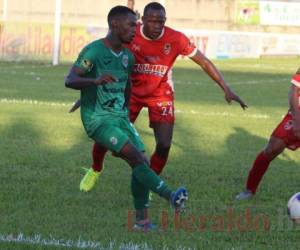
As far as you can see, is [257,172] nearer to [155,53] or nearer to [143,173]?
[155,53]

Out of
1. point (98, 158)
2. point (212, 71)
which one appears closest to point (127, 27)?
point (212, 71)

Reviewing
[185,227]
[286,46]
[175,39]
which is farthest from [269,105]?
[286,46]

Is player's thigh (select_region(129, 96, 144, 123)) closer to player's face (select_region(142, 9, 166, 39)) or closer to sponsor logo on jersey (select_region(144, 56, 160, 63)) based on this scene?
sponsor logo on jersey (select_region(144, 56, 160, 63))

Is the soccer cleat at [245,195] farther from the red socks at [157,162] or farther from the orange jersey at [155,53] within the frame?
the orange jersey at [155,53]

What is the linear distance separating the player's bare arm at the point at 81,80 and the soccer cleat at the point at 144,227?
3.82ft

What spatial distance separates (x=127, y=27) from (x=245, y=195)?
97.8 inches

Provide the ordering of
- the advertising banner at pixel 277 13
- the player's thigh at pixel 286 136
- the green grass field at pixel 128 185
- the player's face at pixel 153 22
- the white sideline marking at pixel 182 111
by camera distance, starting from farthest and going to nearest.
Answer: the advertising banner at pixel 277 13 → the white sideline marking at pixel 182 111 → the player's thigh at pixel 286 136 → the player's face at pixel 153 22 → the green grass field at pixel 128 185

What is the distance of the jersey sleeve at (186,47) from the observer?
30.8 feet

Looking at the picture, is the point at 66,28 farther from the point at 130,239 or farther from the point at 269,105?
the point at 130,239

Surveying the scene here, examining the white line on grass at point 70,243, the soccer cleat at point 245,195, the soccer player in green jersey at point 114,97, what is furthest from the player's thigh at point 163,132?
the white line on grass at point 70,243

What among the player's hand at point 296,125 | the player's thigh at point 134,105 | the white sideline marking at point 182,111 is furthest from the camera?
the white sideline marking at point 182,111

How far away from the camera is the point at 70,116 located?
17594mm

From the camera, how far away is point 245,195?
9.45 metres

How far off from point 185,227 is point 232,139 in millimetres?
7272
